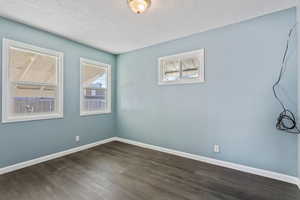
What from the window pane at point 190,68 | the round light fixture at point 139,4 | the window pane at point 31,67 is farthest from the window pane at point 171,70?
the window pane at point 31,67

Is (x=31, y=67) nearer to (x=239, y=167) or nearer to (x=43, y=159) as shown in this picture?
(x=43, y=159)

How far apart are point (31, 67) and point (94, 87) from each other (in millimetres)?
1415

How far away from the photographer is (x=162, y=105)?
11.3ft

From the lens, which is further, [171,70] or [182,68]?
[171,70]

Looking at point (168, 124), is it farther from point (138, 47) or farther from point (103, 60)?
point (103, 60)

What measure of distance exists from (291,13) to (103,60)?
3.99 m

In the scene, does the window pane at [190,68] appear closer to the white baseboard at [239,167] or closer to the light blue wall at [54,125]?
the white baseboard at [239,167]

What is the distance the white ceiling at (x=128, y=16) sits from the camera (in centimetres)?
204

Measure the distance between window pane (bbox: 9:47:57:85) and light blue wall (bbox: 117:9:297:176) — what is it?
87.6 inches

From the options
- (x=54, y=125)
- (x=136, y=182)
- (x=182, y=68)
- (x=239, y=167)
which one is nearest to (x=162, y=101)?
(x=182, y=68)

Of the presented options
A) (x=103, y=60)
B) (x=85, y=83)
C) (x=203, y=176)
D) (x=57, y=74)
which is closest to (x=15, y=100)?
(x=57, y=74)

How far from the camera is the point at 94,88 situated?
3.90 metres

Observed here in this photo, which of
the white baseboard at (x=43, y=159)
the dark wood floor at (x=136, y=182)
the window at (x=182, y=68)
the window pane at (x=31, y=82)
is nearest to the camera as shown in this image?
the dark wood floor at (x=136, y=182)

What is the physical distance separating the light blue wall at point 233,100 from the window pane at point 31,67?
2.22 metres
